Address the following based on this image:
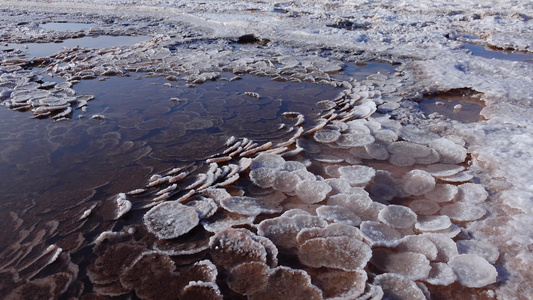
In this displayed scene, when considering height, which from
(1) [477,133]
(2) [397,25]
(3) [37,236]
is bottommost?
(3) [37,236]

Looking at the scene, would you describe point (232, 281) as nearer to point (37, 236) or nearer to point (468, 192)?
point (37, 236)

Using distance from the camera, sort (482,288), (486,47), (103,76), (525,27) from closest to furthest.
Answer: (482,288), (103,76), (486,47), (525,27)

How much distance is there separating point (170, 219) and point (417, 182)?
5.46 ft

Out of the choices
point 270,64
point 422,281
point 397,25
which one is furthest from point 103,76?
point 397,25

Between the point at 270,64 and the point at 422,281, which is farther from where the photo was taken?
the point at 270,64

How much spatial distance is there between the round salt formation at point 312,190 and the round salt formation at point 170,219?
2.32 feet

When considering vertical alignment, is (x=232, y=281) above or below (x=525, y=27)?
below

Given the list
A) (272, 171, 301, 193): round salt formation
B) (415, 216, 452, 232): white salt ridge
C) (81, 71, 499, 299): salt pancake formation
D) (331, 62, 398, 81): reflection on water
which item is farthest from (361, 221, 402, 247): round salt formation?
(331, 62, 398, 81): reflection on water

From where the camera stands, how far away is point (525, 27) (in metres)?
6.53

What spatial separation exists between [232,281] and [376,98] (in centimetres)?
275

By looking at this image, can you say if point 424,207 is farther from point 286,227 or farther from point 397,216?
point 286,227

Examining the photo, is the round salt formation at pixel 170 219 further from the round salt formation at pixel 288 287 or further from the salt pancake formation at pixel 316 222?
the round salt formation at pixel 288 287

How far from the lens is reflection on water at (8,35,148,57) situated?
19.6 feet

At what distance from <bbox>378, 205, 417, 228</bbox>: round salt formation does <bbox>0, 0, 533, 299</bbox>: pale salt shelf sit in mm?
10
